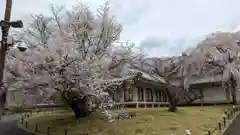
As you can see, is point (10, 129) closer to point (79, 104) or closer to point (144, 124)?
point (79, 104)

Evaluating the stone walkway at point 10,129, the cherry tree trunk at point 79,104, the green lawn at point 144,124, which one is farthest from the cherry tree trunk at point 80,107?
the stone walkway at point 10,129

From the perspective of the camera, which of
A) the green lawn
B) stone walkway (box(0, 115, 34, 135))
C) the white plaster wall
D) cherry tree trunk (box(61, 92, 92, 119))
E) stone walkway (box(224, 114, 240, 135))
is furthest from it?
the white plaster wall

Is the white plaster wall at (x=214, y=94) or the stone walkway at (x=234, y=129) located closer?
the stone walkway at (x=234, y=129)

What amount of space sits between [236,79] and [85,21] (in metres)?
19.6

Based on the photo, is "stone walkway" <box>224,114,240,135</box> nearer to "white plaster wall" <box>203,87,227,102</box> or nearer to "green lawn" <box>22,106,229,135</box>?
"green lawn" <box>22,106,229,135</box>

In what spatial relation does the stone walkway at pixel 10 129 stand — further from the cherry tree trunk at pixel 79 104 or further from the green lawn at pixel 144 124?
the cherry tree trunk at pixel 79 104

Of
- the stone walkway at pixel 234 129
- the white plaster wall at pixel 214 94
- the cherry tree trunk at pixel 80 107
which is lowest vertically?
the stone walkway at pixel 234 129

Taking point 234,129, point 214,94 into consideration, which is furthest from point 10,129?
point 214,94

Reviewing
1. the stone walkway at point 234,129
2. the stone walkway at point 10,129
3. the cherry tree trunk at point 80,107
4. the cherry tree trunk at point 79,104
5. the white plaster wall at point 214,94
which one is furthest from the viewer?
the white plaster wall at point 214,94

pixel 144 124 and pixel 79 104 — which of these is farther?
pixel 79 104

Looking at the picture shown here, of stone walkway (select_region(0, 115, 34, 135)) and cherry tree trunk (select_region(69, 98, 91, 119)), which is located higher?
cherry tree trunk (select_region(69, 98, 91, 119))

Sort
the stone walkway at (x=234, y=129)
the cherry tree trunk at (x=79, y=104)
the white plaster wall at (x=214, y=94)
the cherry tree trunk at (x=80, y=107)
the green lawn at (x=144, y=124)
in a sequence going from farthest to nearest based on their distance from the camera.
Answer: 1. the white plaster wall at (x=214, y=94)
2. the cherry tree trunk at (x=80, y=107)
3. the cherry tree trunk at (x=79, y=104)
4. the stone walkway at (x=234, y=129)
5. the green lawn at (x=144, y=124)

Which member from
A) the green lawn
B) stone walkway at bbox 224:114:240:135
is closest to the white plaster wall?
the green lawn

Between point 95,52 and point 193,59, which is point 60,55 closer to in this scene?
point 95,52
